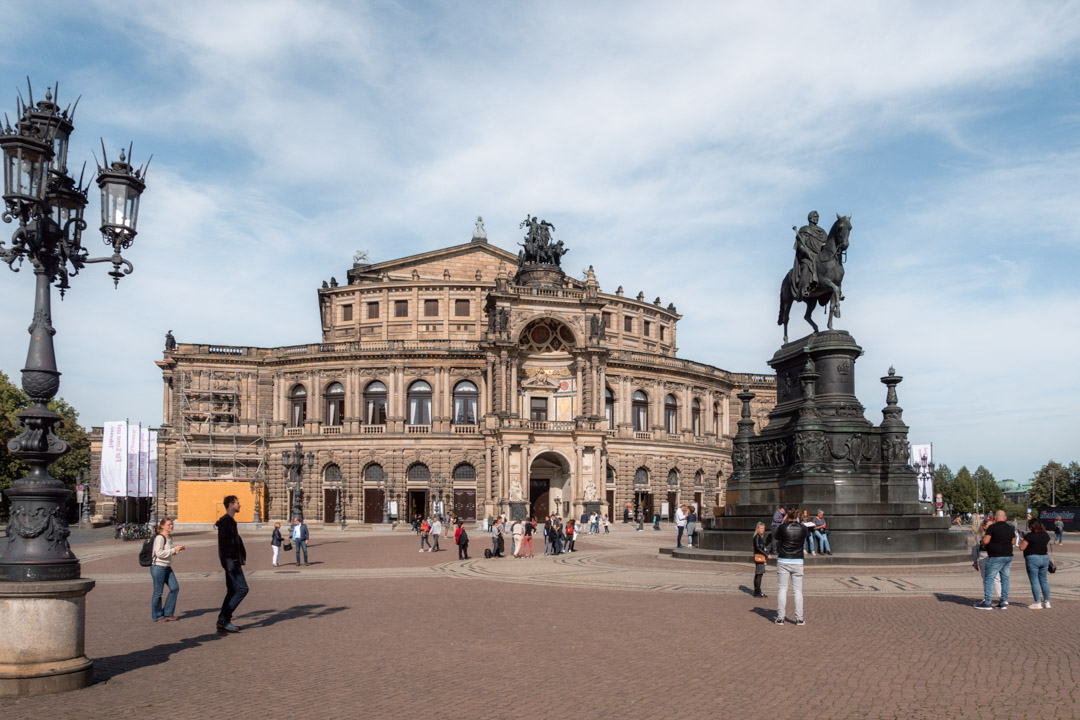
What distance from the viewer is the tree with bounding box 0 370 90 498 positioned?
7281 cm

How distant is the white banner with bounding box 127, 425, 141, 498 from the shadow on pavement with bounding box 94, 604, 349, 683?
1686 inches

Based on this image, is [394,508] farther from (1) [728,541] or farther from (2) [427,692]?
(2) [427,692]

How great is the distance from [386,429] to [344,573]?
44.2 meters

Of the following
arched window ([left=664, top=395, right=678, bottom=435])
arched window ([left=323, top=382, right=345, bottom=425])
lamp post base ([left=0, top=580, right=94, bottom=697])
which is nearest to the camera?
lamp post base ([left=0, top=580, right=94, bottom=697])

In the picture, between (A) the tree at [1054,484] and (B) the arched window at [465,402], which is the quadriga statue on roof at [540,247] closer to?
(B) the arched window at [465,402]

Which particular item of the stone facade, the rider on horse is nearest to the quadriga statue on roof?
the stone facade

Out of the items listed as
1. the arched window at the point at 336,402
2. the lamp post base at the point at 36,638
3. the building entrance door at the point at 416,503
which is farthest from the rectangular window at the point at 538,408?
the lamp post base at the point at 36,638

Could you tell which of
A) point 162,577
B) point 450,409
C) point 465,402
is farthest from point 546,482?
point 162,577

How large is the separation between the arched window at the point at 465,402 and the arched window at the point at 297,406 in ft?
39.3

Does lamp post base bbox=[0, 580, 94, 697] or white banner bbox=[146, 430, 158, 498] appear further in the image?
white banner bbox=[146, 430, 158, 498]

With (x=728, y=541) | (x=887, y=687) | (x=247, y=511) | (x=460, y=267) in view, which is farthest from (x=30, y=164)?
(x=460, y=267)

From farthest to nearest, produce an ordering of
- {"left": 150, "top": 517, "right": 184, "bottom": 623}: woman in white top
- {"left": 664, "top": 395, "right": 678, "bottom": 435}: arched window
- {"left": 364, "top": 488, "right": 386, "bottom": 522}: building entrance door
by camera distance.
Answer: {"left": 664, "top": 395, "right": 678, "bottom": 435}: arched window → {"left": 364, "top": 488, "right": 386, "bottom": 522}: building entrance door → {"left": 150, "top": 517, "right": 184, "bottom": 623}: woman in white top

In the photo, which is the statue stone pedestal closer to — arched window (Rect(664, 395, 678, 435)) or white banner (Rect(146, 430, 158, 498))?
white banner (Rect(146, 430, 158, 498))

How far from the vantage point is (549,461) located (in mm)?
68875
